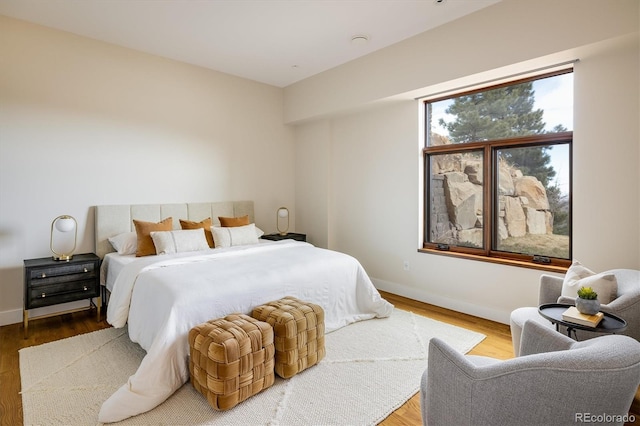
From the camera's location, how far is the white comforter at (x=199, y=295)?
2.09 meters

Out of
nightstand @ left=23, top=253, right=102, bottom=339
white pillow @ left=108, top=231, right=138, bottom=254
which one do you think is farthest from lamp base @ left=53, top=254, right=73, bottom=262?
white pillow @ left=108, top=231, right=138, bottom=254

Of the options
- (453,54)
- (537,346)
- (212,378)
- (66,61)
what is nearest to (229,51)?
(66,61)

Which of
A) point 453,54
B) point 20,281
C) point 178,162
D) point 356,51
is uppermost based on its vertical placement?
point 356,51

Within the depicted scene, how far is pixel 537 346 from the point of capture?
155 centimetres

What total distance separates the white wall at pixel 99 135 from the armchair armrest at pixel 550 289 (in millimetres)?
3821

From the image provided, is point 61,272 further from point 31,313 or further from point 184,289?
point 184,289

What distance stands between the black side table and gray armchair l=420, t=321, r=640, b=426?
0.62 metres

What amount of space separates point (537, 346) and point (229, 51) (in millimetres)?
4065

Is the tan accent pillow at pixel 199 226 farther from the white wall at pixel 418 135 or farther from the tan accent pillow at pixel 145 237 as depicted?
the white wall at pixel 418 135

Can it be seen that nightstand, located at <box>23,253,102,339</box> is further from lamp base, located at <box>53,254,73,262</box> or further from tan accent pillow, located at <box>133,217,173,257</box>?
tan accent pillow, located at <box>133,217,173,257</box>

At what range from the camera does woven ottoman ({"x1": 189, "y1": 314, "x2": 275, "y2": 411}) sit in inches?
77.7

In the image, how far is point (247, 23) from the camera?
11.0ft

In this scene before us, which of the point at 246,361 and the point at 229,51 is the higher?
the point at 229,51

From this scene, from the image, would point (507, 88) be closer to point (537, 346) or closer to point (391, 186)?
point (391, 186)
